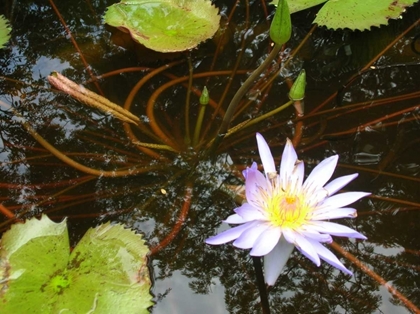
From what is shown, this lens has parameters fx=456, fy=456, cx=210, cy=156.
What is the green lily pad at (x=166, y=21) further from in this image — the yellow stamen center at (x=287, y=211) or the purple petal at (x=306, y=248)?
the purple petal at (x=306, y=248)

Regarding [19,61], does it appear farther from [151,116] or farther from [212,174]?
[212,174]

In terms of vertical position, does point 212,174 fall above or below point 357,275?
above

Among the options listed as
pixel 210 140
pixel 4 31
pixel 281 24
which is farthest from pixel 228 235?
pixel 4 31

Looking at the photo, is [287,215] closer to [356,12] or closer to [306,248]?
[306,248]

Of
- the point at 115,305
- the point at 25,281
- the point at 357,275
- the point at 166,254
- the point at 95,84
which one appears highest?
the point at 95,84

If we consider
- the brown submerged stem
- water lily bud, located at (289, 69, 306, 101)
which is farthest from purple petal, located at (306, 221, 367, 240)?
water lily bud, located at (289, 69, 306, 101)

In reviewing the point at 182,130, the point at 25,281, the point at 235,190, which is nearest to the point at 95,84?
the point at 182,130

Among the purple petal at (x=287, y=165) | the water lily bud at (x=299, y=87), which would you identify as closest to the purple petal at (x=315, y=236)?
the purple petal at (x=287, y=165)
